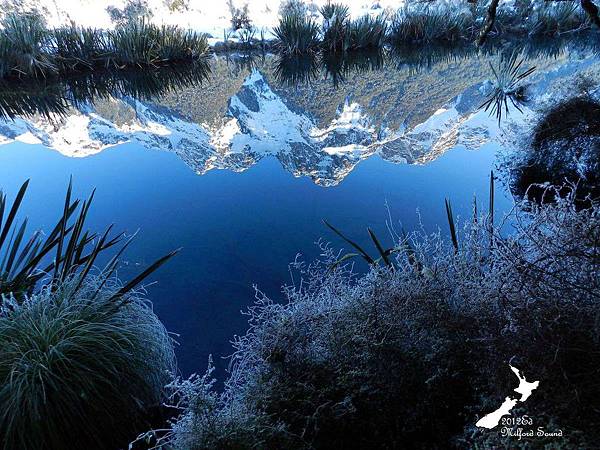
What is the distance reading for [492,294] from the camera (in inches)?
76.4

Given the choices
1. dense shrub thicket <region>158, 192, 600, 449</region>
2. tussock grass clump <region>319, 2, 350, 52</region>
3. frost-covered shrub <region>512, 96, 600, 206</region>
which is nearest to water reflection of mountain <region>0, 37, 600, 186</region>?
frost-covered shrub <region>512, 96, 600, 206</region>

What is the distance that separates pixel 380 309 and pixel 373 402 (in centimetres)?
48

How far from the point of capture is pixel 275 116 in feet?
23.7

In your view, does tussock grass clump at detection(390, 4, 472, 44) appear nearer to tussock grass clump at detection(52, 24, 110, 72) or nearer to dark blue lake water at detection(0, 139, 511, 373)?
tussock grass clump at detection(52, 24, 110, 72)

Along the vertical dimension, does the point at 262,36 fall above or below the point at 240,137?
above

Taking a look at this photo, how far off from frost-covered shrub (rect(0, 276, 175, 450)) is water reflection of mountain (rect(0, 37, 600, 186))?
3.29m

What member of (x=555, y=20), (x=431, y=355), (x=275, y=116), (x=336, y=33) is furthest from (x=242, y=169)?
(x=555, y=20)

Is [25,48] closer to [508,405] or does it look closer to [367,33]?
[367,33]

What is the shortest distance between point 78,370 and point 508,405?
1968 mm

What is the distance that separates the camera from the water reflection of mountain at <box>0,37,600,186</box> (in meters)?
5.84

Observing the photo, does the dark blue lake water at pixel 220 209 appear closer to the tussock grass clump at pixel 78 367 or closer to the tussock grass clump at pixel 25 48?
the tussock grass clump at pixel 78 367

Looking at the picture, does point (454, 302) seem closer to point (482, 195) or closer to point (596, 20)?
point (596, 20)

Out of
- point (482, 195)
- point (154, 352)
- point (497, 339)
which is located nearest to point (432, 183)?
point (482, 195)

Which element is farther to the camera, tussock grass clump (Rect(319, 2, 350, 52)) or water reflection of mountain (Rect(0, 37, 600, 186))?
tussock grass clump (Rect(319, 2, 350, 52))
